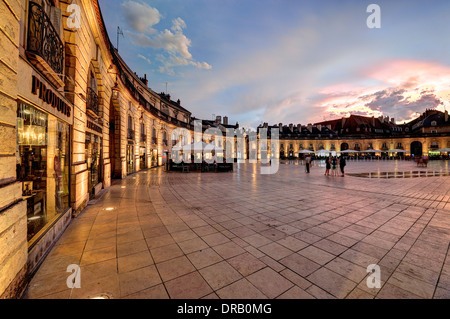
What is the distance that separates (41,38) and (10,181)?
2.92 meters

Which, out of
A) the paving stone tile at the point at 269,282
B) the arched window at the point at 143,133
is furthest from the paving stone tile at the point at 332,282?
the arched window at the point at 143,133

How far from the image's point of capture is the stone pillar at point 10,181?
220cm

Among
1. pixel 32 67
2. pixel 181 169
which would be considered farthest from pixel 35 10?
pixel 181 169

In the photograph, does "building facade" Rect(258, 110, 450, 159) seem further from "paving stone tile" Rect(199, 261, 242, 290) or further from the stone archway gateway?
"paving stone tile" Rect(199, 261, 242, 290)

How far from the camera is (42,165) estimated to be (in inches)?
175

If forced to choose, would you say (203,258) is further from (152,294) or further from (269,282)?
(269,282)

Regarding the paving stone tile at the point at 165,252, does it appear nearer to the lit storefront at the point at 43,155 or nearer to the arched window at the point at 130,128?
the lit storefront at the point at 43,155

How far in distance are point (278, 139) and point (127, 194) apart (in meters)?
53.0

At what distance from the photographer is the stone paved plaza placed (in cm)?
247

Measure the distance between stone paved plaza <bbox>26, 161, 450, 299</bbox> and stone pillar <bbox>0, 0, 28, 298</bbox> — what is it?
0.41m

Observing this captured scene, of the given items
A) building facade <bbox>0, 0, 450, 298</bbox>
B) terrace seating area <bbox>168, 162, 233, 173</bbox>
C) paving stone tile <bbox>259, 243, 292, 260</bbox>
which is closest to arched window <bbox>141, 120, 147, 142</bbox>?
terrace seating area <bbox>168, 162, 233, 173</bbox>
